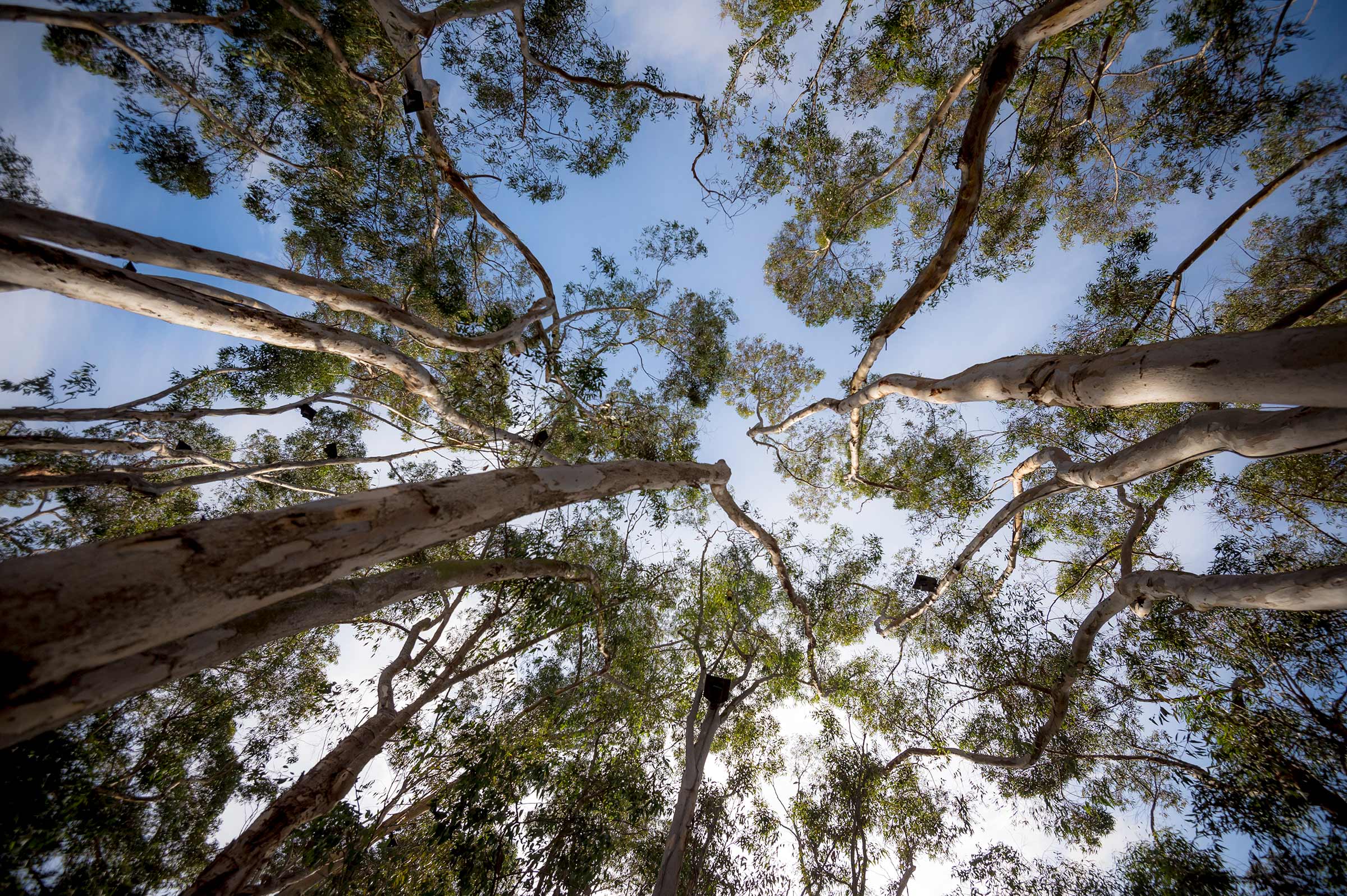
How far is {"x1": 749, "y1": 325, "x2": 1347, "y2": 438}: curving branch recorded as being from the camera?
1892 millimetres

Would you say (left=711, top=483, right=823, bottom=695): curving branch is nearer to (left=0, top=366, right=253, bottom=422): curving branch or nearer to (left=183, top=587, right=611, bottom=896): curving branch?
(left=183, top=587, right=611, bottom=896): curving branch

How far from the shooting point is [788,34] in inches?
271

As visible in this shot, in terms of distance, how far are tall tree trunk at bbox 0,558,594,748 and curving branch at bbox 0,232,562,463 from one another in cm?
216

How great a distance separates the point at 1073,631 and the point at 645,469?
7.10 meters

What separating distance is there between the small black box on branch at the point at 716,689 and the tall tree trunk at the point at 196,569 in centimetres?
425

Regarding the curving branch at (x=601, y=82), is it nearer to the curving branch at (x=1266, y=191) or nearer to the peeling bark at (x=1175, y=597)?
the curving branch at (x=1266, y=191)

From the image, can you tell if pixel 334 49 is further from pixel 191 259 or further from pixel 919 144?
pixel 919 144

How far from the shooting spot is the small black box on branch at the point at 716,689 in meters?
5.59

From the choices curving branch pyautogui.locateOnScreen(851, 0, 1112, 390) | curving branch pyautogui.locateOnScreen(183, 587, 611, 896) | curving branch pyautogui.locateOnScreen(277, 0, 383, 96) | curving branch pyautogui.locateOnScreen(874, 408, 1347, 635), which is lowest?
curving branch pyautogui.locateOnScreen(183, 587, 611, 896)

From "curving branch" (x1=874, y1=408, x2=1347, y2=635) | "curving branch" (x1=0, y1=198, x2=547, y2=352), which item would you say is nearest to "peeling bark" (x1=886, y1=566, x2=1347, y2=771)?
"curving branch" (x1=874, y1=408, x2=1347, y2=635)

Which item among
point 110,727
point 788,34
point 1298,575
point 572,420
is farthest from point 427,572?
point 788,34

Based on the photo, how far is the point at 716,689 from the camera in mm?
5637

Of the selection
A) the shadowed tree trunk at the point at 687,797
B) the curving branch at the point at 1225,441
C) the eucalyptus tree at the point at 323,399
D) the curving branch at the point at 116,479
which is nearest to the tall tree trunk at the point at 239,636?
the eucalyptus tree at the point at 323,399

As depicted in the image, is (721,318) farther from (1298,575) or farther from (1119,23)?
(1298,575)
